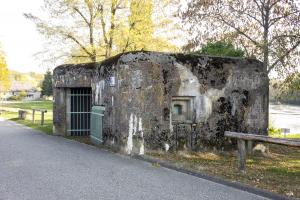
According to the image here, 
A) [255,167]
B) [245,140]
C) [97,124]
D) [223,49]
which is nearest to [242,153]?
[245,140]

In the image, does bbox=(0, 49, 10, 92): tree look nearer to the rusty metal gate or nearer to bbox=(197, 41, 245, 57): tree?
the rusty metal gate

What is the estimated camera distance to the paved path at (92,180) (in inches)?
240

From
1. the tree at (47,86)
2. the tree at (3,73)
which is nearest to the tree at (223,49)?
the tree at (3,73)

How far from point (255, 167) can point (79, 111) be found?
8.37 metres

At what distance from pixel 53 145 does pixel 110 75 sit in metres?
3.06

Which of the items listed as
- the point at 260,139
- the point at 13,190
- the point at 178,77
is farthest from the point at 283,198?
the point at 178,77

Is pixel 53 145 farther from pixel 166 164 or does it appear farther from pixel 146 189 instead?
pixel 146 189

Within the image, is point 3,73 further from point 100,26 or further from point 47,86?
point 47,86

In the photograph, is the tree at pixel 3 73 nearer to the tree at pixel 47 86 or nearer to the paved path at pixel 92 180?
the paved path at pixel 92 180

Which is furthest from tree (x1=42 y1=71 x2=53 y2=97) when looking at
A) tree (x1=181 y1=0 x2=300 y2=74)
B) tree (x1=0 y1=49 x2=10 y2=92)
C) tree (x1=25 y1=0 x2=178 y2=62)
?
tree (x1=181 y1=0 x2=300 y2=74)

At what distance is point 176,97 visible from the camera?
1037 centimetres

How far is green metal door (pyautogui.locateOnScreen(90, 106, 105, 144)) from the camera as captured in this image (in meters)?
11.7

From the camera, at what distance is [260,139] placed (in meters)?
7.11

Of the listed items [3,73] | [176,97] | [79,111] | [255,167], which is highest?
[3,73]
